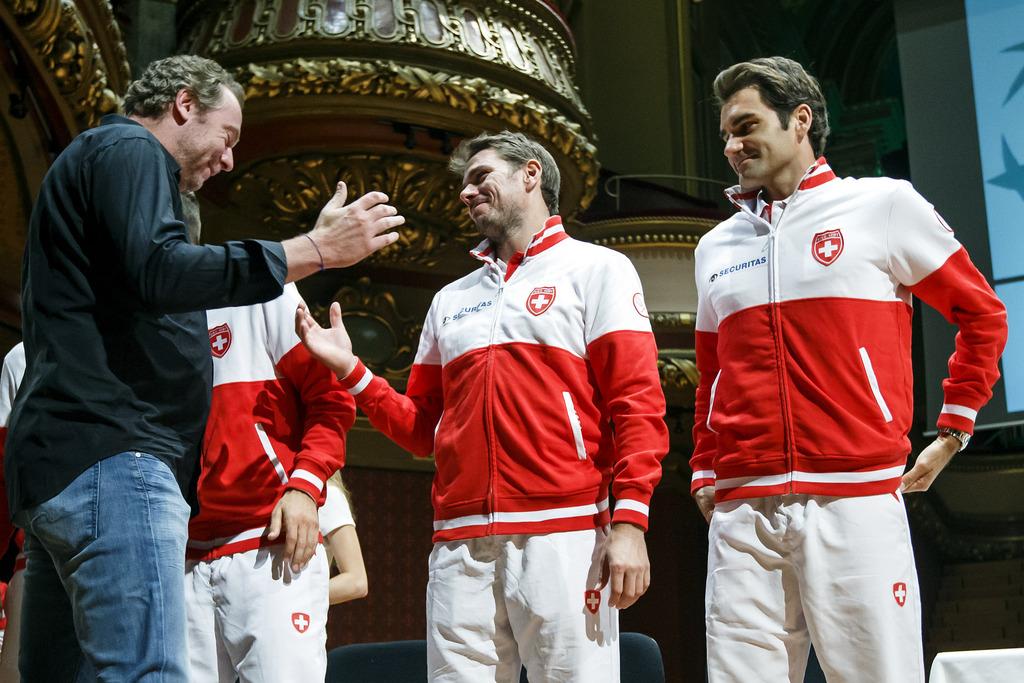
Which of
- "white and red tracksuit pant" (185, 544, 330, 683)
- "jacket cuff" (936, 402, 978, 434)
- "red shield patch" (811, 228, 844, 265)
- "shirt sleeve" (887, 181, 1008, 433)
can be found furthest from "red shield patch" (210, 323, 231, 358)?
"jacket cuff" (936, 402, 978, 434)

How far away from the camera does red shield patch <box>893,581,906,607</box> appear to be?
2.70 metres

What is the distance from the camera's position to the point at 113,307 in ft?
7.47

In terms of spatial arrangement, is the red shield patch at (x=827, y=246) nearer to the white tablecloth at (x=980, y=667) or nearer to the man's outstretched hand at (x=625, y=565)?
the man's outstretched hand at (x=625, y=565)

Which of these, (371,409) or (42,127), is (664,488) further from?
(371,409)

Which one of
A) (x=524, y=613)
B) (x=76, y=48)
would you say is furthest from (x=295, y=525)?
(x=76, y=48)

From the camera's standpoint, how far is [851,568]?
2.70 metres

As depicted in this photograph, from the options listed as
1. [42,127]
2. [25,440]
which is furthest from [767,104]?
[42,127]

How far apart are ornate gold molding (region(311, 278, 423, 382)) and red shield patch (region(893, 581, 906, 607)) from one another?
5121 mm

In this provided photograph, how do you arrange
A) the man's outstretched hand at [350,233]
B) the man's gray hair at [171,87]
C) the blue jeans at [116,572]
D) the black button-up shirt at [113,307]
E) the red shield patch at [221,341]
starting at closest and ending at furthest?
the blue jeans at [116,572]
the black button-up shirt at [113,307]
the man's outstretched hand at [350,233]
the man's gray hair at [171,87]
the red shield patch at [221,341]

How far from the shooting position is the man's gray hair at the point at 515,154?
3.32 metres

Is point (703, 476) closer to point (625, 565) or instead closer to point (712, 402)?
point (712, 402)

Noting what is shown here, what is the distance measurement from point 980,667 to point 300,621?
5.41 feet

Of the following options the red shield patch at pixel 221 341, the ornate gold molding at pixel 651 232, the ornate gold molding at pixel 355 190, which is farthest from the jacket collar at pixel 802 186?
the ornate gold molding at pixel 651 232

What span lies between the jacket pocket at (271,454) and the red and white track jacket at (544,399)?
0.27m
